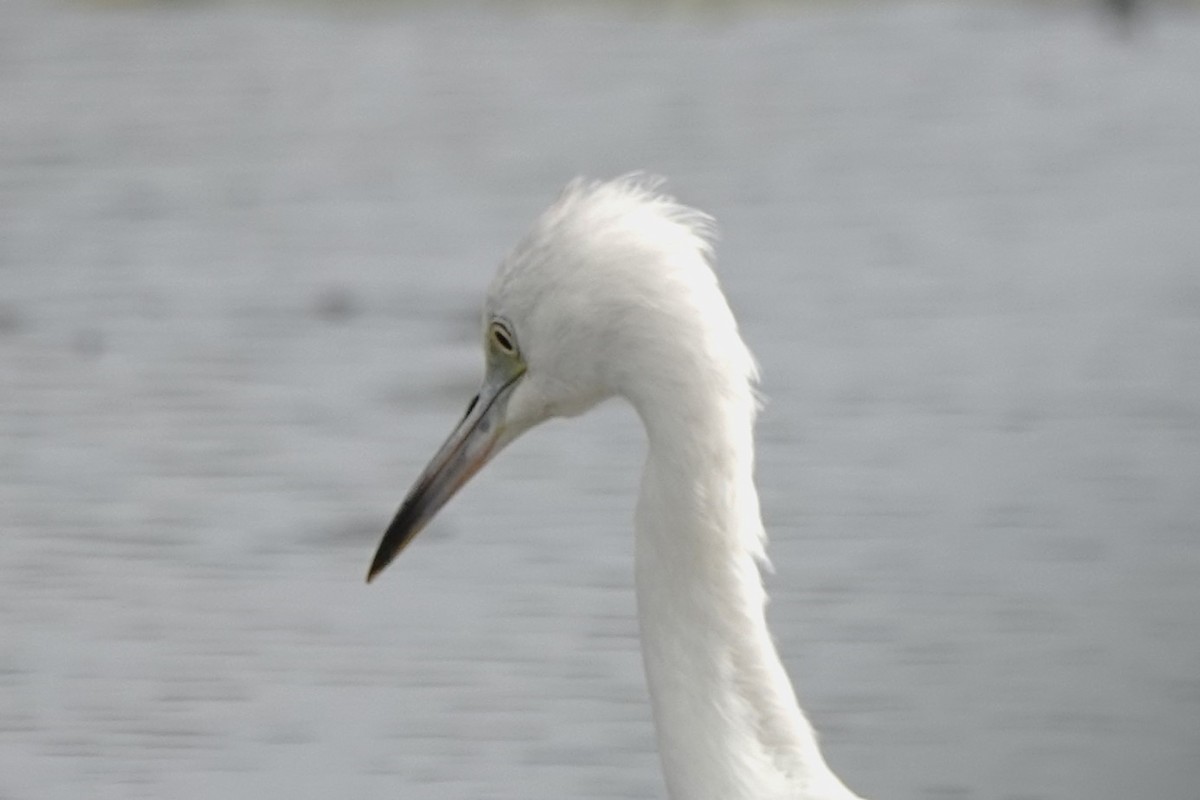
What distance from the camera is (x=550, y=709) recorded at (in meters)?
4.95

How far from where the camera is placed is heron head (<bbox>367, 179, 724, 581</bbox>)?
10.5ft

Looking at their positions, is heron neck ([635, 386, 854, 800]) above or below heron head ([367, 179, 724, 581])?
below

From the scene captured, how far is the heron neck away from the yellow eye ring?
32cm

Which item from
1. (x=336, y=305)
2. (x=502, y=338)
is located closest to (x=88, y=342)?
(x=336, y=305)

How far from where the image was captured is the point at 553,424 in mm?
6527

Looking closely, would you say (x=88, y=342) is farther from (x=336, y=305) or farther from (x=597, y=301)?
(x=597, y=301)

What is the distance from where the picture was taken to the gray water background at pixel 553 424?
16.0 ft

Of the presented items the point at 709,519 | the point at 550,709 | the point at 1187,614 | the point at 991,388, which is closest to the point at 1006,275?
the point at 991,388

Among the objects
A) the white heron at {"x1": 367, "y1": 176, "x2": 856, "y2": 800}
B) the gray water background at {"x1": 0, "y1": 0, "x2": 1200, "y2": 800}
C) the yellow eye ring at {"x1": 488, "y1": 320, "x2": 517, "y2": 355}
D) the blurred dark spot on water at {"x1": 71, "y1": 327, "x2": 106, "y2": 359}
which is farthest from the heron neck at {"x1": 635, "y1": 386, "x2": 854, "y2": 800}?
the blurred dark spot on water at {"x1": 71, "y1": 327, "x2": 106, "y2": 359}

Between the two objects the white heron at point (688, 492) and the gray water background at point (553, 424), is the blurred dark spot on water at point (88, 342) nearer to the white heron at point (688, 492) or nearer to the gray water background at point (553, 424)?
the gray water background at point (553, 424)

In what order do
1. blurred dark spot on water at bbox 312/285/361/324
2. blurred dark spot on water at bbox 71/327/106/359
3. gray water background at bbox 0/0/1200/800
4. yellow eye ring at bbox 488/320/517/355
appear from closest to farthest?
yellow eye ring at bbox 488/320/517/355 → gray water background at bbox 0/0/1200/800 → blurred dark spot on water at bbox 71/327/106/359 → blurred dark spot on water at bbox 312/285/361/324

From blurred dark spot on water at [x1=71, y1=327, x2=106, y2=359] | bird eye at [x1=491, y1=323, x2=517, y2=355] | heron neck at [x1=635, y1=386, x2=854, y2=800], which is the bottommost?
blurred dark spot on water at [x1=71, y1=327, x2=106, y2=359]

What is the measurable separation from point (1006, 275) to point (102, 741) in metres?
3.37

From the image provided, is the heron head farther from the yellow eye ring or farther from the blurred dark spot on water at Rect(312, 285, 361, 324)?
the blurred dark spot on water at Rect(312, 285, 361, 324)
